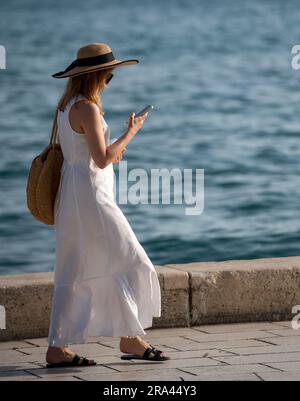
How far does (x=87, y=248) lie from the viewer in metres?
6.87

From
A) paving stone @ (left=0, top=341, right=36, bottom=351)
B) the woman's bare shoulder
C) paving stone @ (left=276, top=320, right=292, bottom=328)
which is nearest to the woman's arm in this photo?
the woman's bare shoulder

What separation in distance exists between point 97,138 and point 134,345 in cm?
112

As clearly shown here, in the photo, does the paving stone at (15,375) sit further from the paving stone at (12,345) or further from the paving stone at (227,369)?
the paving stone at (227,369)

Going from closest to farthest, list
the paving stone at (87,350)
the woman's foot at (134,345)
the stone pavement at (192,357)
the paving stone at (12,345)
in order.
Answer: the stone pavement at (192,357)
the woman's foot at (134,345)
the paving stone at (87,350)
the paving stone at (12,345)

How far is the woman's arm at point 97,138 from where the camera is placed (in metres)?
6.70

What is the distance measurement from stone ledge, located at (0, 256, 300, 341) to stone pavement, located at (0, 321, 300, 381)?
0.07 m

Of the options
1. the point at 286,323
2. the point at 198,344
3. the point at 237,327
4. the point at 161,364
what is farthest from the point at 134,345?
the point at 286,323

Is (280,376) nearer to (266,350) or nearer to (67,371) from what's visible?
(266,350)

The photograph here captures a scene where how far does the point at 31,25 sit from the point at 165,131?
101 ft

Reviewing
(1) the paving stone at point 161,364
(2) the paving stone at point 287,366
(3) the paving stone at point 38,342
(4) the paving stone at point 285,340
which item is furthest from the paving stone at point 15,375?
(4) the paving stone at point 285,340

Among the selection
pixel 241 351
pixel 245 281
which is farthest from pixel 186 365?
pixel 245 281

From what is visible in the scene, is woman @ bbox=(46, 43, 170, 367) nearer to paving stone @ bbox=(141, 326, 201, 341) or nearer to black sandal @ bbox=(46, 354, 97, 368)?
black sandal @ bbox=(46, 354, 97, 368)

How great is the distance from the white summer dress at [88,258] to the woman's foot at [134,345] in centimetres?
16

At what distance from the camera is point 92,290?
6883 mm
